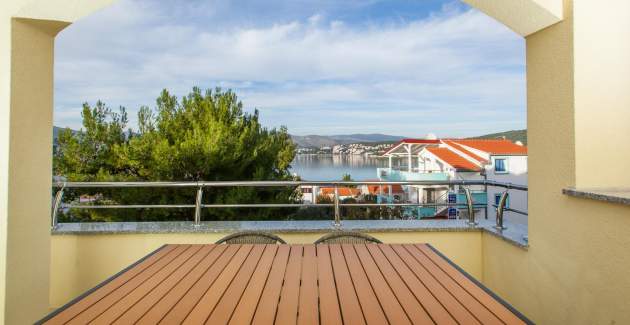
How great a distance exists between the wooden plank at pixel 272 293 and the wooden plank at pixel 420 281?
19.6 inches

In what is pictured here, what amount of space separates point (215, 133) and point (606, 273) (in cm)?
835

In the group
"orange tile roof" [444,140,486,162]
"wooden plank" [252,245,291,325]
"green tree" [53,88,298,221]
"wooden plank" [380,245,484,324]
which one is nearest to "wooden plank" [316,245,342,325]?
"wooden plank" [252,245,291,325]

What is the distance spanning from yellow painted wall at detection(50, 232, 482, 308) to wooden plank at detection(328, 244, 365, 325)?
4.29ft

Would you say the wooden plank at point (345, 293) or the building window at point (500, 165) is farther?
the building window at point (500, 165)

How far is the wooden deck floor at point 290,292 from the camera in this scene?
45.7 inches

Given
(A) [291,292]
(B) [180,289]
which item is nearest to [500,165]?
(A) [291,292]

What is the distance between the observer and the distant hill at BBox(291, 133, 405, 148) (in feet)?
39.6

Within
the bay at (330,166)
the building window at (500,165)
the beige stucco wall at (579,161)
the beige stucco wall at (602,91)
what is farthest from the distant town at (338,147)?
the beige stucco wall at (602,91)

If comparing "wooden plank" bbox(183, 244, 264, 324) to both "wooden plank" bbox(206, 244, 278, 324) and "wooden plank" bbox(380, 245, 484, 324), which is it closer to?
"wooden plank" bbox(206, 244, 278, 324)

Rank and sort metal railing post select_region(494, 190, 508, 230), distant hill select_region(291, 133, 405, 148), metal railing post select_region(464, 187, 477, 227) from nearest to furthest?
metal railing post select_region(494, 190, 508, 230)
metal railing post select_region(464, 187, 477, 227)
distant hill select_region(291, 133, 405, 148)

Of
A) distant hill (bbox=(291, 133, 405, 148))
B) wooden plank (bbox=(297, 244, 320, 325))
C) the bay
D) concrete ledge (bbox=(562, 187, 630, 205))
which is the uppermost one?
distant hill (bbox=(291, 133, 405, 148))

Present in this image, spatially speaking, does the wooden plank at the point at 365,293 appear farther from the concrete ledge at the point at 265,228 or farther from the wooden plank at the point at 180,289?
the concrete ledge at the point at 265,228

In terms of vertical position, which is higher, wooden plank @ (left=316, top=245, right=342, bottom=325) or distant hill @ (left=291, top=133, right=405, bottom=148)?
distant hill @ (left=291, top=133, right=405, bottom=148)

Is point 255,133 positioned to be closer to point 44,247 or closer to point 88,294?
point 44,247
